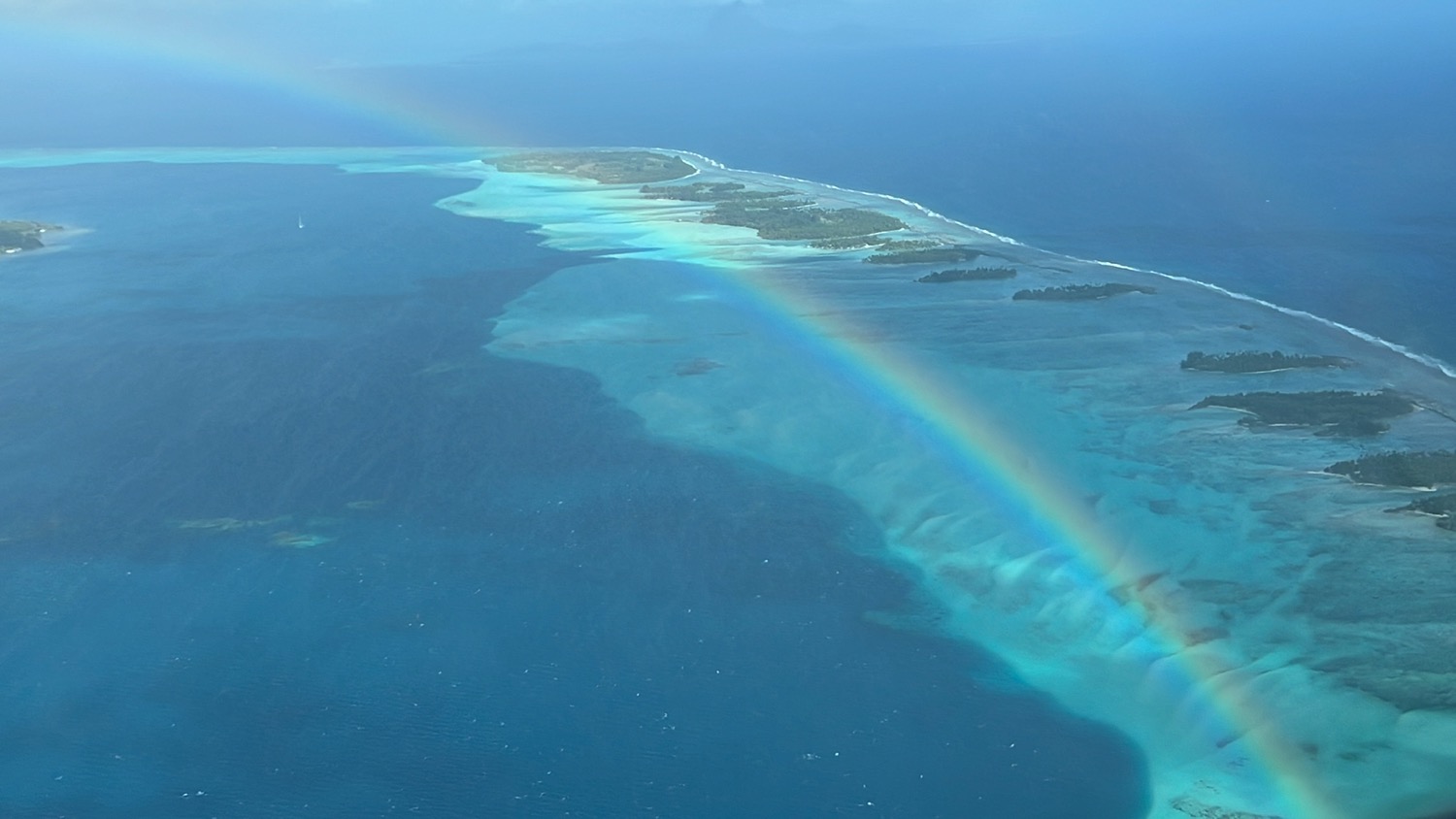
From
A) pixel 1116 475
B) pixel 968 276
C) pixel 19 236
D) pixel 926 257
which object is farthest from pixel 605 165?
pixel 1116 475

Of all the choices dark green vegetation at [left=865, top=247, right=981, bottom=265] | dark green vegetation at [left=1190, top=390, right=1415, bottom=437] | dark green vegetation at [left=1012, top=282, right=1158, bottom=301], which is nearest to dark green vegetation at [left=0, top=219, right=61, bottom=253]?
dark green vegetation at [left=865, top=247, right=981, bottom=265]

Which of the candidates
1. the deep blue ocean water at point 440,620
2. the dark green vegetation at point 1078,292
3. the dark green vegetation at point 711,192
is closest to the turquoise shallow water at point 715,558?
the deep blue ocean water at point 440,620

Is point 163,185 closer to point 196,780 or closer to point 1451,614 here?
point 196,780

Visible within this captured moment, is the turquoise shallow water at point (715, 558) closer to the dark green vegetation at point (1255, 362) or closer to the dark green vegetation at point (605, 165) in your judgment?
the dark green vegetation at point (1255, 362)

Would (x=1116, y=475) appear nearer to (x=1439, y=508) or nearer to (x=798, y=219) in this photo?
(x=1439, y=508)

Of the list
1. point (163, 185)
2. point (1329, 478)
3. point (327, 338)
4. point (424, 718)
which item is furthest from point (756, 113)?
point (424, 718)
